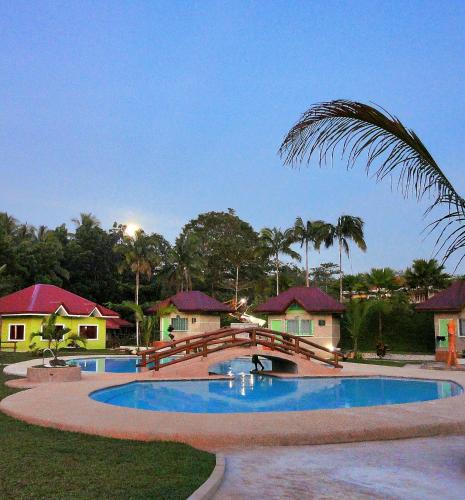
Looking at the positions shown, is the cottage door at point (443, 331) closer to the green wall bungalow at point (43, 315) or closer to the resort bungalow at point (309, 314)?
the resort bungalow at point (309, 314)

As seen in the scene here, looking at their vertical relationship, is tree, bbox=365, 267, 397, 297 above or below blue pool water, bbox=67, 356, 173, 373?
above

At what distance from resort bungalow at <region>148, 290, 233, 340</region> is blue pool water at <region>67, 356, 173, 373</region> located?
8.60 metres

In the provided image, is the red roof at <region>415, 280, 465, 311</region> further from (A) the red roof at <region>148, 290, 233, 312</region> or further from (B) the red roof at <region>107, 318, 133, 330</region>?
(B) the red roof at <region>107, 318, 133, 330</region>

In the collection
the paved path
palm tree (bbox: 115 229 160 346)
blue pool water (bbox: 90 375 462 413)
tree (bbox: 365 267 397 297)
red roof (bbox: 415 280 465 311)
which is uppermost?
palm tree (bbox: 115 229 160 346)

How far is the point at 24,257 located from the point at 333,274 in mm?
41831

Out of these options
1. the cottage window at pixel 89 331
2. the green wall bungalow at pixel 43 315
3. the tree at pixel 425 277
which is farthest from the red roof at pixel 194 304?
the tree at pixel 425 277

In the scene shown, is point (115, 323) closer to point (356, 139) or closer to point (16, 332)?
point (16, 332)

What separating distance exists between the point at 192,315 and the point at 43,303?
386 inches

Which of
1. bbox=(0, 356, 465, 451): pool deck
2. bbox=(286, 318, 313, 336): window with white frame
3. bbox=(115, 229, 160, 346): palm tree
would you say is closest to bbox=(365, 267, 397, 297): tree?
bbox=(286, 318, 313, 336): window with white frame

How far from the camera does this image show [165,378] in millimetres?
18312

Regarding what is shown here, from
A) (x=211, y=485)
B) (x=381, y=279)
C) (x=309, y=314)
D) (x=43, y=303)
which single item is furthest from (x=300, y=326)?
(x=211, y=485)

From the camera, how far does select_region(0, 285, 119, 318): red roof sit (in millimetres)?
35688

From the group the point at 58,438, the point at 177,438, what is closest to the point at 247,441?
the point at 177,438

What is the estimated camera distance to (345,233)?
42.8m
